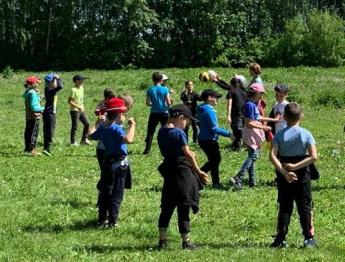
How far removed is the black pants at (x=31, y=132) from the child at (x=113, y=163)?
668 cm

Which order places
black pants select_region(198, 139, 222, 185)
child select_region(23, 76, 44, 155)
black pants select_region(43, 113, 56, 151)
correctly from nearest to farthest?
black pants select_region(198, 139, 222, 185), child select_region(23, 76, 44, 155), black pants select_region(43, 113, 56, 151)

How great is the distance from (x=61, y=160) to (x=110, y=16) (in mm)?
46541

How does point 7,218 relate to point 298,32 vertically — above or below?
below

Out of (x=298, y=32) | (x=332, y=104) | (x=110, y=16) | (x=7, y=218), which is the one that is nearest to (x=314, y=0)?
(x=298, y=32)

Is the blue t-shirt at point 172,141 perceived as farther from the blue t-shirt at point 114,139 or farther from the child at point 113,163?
the blue t-shirt at point 114,139

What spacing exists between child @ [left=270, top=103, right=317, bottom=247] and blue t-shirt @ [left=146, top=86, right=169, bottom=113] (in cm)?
759

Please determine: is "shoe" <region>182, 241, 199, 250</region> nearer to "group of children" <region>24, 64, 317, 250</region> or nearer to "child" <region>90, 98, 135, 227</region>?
"group of children" <region>24, 64, 317, 250</region>

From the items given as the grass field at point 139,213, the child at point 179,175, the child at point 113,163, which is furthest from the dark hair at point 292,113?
the child at point 113,163

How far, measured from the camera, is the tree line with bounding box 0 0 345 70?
55.4 m

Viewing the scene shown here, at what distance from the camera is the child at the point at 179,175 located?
775 centimetres

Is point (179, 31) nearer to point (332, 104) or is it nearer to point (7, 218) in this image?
point (332, 104)

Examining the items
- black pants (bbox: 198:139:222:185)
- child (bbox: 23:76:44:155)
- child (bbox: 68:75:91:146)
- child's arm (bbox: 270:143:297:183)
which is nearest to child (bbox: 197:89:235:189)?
black pants (bbox: 198:139:222:185)

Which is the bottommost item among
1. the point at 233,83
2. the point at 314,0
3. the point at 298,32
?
the point at 233,83

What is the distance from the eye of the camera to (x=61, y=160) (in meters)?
14.7
